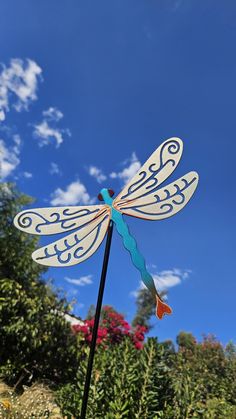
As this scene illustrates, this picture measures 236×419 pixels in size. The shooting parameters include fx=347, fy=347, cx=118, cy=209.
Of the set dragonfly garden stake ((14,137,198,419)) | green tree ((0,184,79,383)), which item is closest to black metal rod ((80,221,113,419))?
dragonfly garden stake ((14,137,198,419))

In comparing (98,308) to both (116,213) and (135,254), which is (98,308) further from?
(116,213)

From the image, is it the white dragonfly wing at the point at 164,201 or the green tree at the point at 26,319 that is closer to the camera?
the white dragonfly wing at the point at 164,201

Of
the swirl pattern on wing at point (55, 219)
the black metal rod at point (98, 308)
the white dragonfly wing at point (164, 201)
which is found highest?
the white dragonfly wing at point (164, 201)

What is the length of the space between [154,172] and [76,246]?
0.86 metres

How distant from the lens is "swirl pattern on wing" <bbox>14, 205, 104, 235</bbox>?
2.71 metres

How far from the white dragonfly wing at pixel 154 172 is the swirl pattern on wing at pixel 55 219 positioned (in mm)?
240

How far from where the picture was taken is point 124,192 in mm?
2787

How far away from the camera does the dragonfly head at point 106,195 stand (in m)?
2.77

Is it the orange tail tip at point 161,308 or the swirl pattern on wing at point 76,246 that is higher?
the swirl pattern on wing at point 76,246

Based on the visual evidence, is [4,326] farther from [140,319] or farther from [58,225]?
[140,319]

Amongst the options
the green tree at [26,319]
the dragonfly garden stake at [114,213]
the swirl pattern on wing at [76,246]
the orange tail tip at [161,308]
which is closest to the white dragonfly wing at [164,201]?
the dragonfly garden stake at [114,213]

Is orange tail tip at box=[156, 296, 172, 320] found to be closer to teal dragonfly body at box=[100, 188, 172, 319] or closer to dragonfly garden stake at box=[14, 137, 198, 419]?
teal dragonfly body at box=[100, 188, 172, 319]

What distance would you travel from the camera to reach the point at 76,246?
106 inches

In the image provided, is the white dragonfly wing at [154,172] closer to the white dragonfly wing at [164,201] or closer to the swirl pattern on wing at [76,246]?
the white dragonfly wing at [164,201]
